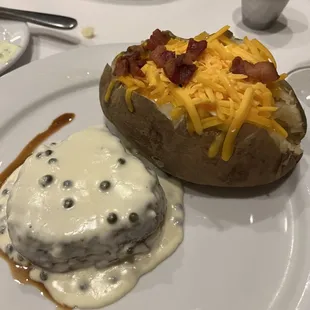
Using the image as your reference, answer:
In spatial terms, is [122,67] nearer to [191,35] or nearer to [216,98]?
[216,98]

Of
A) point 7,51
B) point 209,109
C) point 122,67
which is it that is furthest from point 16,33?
point 209,109

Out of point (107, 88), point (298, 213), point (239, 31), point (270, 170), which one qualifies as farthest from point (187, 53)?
point (239, 31)

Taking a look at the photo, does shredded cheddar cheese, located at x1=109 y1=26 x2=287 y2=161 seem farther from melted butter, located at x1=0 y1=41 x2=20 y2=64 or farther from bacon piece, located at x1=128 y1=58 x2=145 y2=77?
melted butter, located at x1=0 y1=41 x2=20 y2=64

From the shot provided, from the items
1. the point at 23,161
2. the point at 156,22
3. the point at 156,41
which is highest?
the point at 156,41

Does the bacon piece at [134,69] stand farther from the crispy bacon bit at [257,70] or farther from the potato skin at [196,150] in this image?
the crispy bacon bit at [257,70]

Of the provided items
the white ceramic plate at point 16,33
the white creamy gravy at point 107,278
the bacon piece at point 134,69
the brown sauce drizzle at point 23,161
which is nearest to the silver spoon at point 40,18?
the white ceramic plate at point 16,33

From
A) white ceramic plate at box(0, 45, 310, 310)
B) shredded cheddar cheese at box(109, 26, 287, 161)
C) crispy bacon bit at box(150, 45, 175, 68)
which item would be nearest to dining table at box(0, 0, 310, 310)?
white ceramic plate at box(0, 45, 310, 310)
